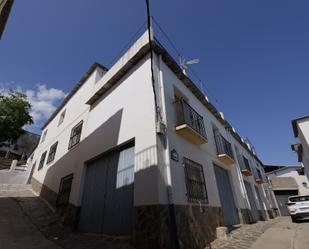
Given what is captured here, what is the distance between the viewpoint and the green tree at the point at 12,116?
1515 centimetres

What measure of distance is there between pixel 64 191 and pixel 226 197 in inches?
314

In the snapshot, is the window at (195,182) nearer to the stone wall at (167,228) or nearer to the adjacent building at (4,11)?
the stone wall at (167,228)

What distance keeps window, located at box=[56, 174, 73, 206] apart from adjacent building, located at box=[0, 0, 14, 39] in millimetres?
6564

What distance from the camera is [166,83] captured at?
Answer: 6996mm

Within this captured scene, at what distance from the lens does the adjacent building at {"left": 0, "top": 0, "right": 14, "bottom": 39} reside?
570 centimetres

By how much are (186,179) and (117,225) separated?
2.53 meters

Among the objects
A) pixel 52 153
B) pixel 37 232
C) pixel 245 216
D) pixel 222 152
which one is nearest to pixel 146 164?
pixel 37 232

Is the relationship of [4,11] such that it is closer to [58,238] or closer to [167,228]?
[58,238]

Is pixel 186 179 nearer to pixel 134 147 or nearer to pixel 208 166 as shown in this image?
pixel 134 147

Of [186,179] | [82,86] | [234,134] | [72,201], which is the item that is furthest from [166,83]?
[234,134]

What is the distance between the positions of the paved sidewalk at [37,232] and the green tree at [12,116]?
724 centimetres

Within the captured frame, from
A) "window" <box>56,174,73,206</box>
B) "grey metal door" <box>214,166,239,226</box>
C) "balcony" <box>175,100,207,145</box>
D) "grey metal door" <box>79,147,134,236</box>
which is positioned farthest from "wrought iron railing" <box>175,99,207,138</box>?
"window" <box>56,174,73,206</box>

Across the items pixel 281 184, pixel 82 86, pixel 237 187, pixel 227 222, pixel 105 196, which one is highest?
pixel 82 86

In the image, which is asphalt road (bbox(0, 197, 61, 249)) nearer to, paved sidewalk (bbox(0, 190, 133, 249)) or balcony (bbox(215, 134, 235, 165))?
paved sidewalk (bbox(0, 190, 133, 249))
